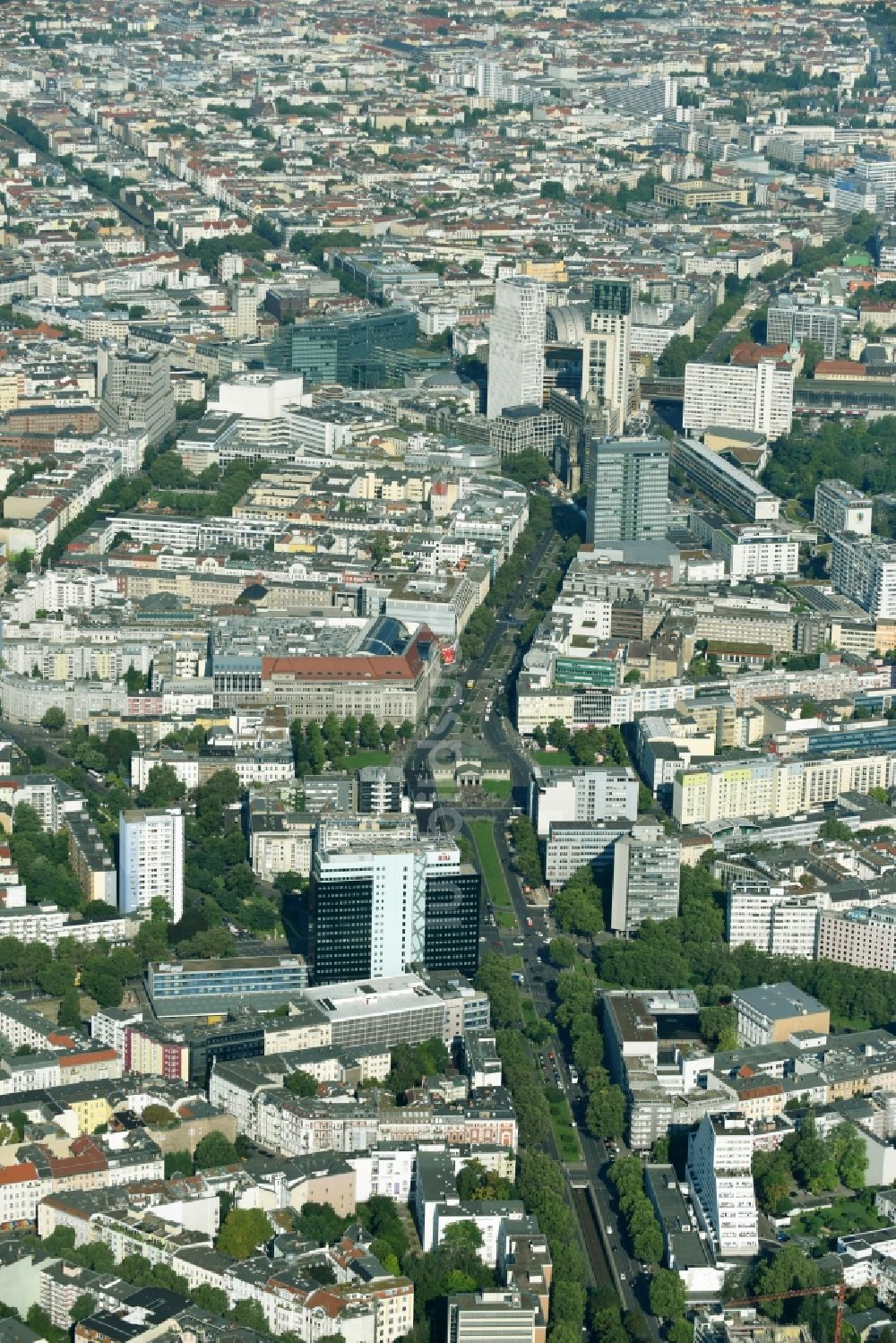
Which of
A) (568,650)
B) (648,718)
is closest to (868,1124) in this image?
(648,718)

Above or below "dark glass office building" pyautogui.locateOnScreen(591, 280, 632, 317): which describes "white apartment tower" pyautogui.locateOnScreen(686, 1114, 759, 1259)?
below

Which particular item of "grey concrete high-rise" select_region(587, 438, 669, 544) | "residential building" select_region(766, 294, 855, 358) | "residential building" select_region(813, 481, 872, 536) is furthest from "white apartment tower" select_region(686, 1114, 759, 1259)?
"residential building" select_region(766, 294, 855, 358)

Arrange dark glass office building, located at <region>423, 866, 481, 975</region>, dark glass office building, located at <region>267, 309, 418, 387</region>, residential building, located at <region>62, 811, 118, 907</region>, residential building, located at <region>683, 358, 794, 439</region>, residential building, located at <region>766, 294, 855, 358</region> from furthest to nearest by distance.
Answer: residential building, located at <region>766, 294, 855, 358</region> < dark glass office building, located at <region>267, 309, 418, 387</region> < residential building, located at <region>683, 358, 794, 439</region> < residential building, located at <region>62, 811, 118, 907</region> < dark glass office building, located at <region>423, 866, 481, 975</region>

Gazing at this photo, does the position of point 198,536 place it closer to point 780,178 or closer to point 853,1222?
point 853,1222

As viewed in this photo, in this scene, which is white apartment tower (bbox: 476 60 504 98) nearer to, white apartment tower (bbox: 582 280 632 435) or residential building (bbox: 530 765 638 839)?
white apartment tower (bbox: 582 280 632 435)

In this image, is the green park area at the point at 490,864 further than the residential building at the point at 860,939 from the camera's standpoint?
Yes

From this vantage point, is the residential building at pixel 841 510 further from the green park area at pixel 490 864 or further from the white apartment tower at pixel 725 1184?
the white apartment tower at pixel 725 1184

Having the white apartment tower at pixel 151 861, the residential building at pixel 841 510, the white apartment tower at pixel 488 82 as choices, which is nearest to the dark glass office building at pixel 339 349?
the residential building at pixel 841 510
